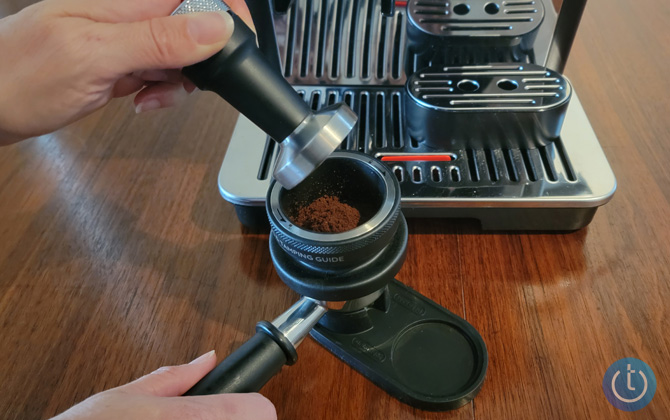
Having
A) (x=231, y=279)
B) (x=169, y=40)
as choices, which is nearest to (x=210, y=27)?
(x=169, y=40)

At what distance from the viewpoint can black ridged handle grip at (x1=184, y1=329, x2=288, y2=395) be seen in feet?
1.22

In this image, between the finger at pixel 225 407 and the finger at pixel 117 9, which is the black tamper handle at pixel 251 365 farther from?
the finger at pixel 117 9

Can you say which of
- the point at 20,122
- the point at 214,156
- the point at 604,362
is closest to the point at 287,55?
the point at 214,156

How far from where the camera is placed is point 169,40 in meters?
0.37

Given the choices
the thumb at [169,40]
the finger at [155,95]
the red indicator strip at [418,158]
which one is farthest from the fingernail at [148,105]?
the red indicator strip at [418,158]

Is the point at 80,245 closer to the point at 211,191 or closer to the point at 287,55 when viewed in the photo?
the point at 211,191

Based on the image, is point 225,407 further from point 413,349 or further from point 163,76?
point 163,76

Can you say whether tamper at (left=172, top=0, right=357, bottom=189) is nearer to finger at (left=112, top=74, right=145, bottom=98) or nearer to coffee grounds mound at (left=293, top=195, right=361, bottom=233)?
coffee grounds mound at (left=293, top=195, right=361, bottom=233)

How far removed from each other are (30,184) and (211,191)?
22 cm

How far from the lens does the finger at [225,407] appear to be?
0.34 meters

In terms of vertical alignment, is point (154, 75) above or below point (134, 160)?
above

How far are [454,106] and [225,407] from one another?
1.17 feet

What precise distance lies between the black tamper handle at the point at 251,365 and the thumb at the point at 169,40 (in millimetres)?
211

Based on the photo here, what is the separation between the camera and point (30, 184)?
0.63m
